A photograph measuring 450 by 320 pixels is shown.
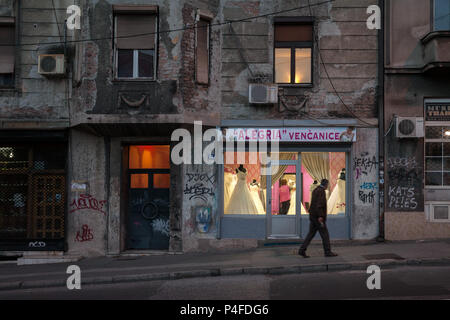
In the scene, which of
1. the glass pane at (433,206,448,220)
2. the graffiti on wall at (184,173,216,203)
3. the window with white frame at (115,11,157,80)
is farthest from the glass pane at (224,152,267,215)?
the glass pane at (433,206,448,220)

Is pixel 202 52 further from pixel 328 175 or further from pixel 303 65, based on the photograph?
pixel 328 175

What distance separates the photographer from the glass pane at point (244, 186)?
1236cm

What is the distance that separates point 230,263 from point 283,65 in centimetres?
585

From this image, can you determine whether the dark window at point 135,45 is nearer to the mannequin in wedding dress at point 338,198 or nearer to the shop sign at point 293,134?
the shop sign at point 293,134

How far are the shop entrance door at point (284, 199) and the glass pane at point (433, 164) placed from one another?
3.55 meters

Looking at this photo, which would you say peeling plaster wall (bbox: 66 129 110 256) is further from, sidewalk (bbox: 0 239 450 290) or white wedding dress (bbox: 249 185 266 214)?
white wedding dress (bbox: 249 185 266 214)

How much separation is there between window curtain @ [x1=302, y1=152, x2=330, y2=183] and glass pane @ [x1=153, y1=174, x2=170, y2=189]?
391cm

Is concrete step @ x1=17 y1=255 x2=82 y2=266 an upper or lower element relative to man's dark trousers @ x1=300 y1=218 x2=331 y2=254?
lower

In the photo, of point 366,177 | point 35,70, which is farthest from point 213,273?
point 35,70

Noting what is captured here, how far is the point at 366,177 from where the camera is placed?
12016mm

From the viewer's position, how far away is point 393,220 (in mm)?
11836

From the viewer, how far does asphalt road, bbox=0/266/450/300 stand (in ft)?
23.6
